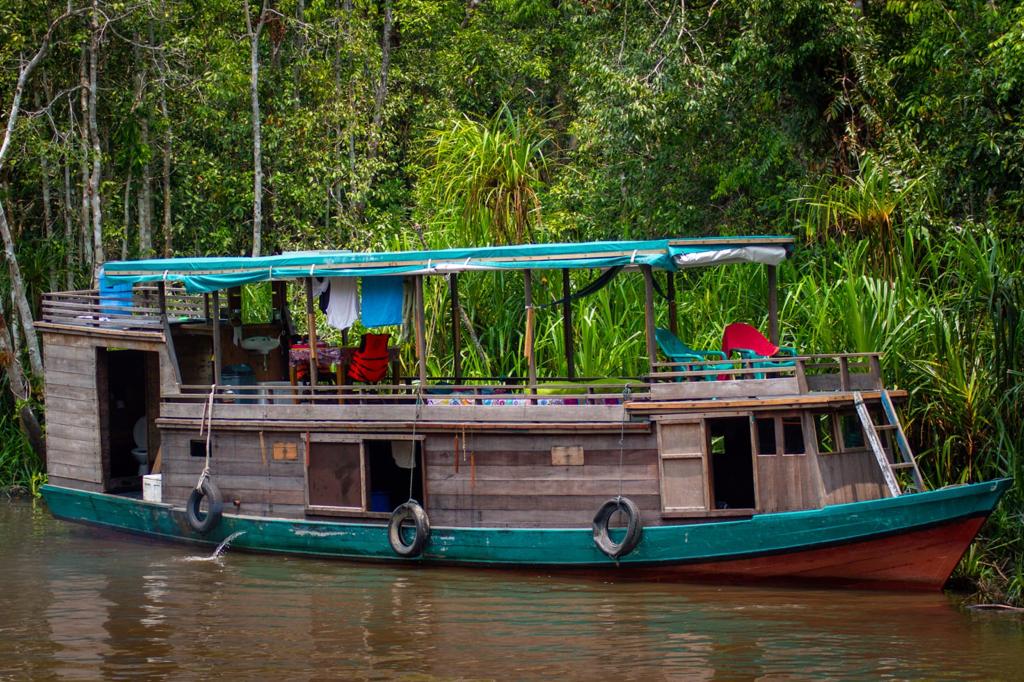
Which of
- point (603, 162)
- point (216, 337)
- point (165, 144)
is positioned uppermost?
point (165, 144)

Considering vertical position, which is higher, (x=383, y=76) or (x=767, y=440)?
(x=383, y=76)

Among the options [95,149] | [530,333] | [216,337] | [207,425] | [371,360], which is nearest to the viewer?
[530,333]

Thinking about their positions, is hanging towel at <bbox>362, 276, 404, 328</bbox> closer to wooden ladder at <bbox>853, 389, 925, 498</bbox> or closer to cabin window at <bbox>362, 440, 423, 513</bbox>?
cabin window at <bbox>362, 440, 423, 513</bbox>

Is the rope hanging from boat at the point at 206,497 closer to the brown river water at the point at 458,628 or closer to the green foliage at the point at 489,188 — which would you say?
the brown river water at the point at 458,628

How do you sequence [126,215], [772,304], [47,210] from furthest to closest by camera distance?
[126,215] → [47,210] → [772,304]

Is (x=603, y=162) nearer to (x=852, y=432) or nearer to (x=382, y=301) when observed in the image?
(x=382, y=301)

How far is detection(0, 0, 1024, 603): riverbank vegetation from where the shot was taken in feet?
43.8

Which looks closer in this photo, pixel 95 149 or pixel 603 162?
Result: pixel 95 149

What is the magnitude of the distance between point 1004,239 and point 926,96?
2.48 metres

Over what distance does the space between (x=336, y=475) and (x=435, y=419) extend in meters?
1.32

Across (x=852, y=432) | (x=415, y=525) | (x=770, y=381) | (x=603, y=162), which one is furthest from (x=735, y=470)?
(x=603, y=162)

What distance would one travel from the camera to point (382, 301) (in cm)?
1308

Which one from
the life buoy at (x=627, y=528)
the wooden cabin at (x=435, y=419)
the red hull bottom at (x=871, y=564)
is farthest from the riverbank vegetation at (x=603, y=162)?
the life buoy at (x=627, y=528)

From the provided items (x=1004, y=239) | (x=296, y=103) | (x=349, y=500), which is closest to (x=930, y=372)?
(x=1004, y=239)
